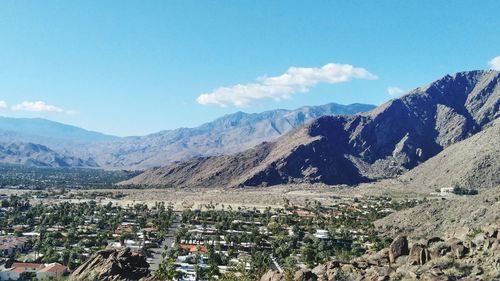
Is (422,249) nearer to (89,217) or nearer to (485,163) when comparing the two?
(89,217)

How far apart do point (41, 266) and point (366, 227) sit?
67091 millimetres

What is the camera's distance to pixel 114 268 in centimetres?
4878

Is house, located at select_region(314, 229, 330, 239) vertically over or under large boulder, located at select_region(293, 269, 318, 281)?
under

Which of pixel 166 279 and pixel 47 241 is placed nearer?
pixel 166 279

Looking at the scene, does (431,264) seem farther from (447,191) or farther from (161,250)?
(447,191)

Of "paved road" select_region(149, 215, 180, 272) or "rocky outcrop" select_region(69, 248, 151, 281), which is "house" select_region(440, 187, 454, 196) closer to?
"paved road" select_region(149, 215, 180, 272)

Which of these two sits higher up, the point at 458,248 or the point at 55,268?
the point at 458,248

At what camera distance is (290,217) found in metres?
127

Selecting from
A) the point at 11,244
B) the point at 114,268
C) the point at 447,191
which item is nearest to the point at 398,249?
the point at 114,268

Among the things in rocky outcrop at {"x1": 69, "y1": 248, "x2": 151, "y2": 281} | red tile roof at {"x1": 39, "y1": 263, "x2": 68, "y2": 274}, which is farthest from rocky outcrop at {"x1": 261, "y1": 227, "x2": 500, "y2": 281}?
red tile roof at {"x1": 39, "y1": 263, "x2": 68, "y2": 274}

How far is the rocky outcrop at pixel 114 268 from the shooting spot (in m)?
48.1

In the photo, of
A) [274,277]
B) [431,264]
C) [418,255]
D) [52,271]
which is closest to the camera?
[431,264]

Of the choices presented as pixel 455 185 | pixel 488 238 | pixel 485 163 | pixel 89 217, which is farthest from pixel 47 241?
pixel 485 163

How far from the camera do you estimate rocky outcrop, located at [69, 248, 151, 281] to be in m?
48.1
